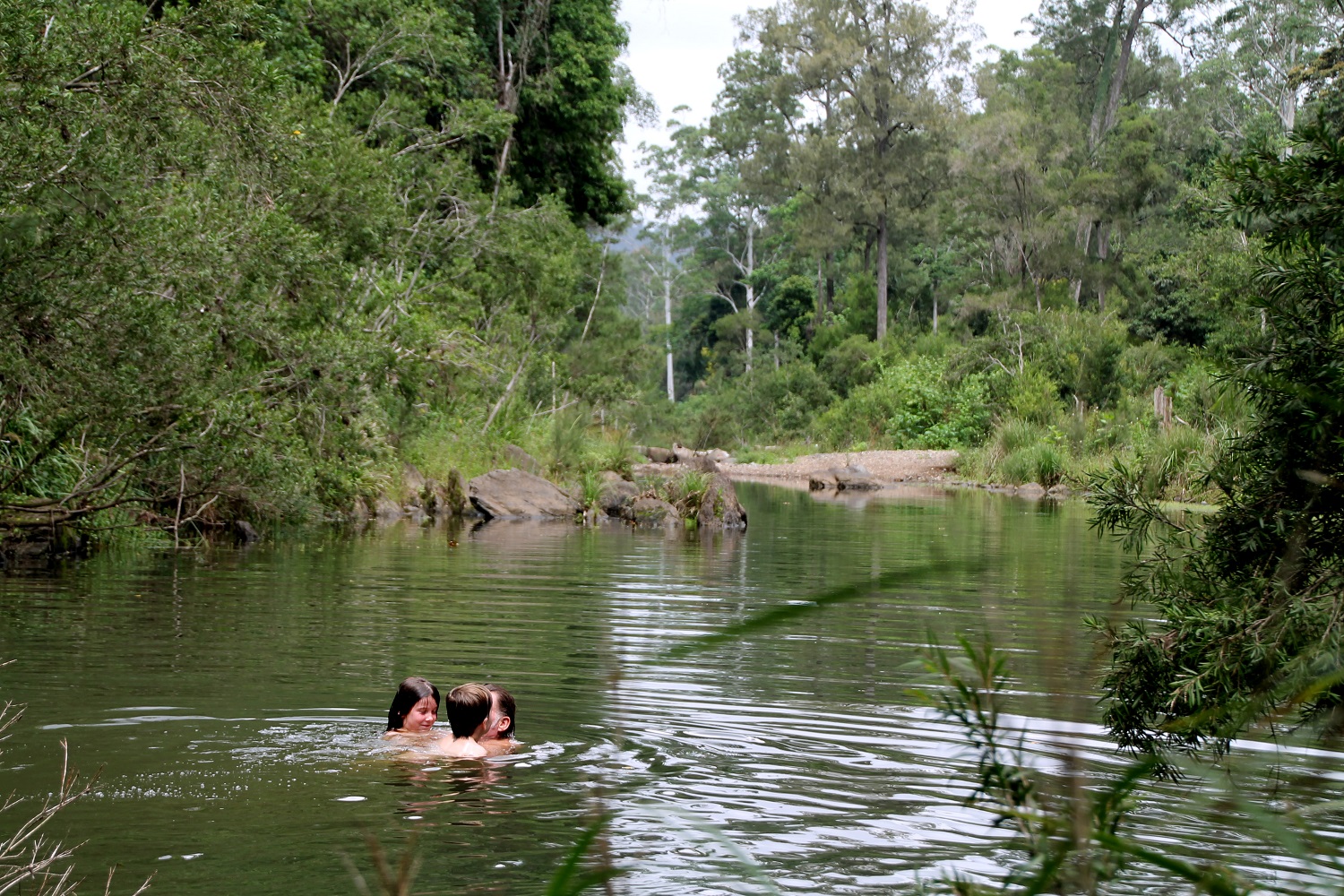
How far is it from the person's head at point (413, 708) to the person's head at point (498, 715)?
324mm

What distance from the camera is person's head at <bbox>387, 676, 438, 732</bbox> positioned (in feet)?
22.2

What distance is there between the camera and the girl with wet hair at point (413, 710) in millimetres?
6770

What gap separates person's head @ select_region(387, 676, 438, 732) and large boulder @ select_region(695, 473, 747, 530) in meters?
14.5

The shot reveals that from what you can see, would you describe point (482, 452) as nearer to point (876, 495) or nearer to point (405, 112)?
point (405, 112)

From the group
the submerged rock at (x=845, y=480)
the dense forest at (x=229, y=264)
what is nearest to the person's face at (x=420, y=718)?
the dense forest at (x=229, y=264)

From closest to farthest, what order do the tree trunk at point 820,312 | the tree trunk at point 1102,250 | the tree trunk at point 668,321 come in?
1. the tree trunk at point 1102,250
2. the tree trunk at point 820,312
3. the tree trunk at point 668,321

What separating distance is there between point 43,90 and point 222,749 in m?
5.14

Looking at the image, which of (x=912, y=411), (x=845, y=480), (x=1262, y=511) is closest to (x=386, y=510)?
(x=845, y=480)

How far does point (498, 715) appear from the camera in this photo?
6.70 metres

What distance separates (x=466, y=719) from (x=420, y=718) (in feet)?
1.12

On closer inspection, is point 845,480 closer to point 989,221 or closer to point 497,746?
point 989,221

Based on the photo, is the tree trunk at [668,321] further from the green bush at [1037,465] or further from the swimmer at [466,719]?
the swimmer at [466,719]

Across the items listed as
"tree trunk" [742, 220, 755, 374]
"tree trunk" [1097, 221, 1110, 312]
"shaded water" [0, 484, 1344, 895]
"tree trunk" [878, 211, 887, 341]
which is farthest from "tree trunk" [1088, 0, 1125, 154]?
"shaded water" [0, 484, 1344, 895]

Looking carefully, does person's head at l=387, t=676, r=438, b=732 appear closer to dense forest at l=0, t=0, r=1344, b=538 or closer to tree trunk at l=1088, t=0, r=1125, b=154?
dense forest at l=0, t=0, r=1344, b=538
